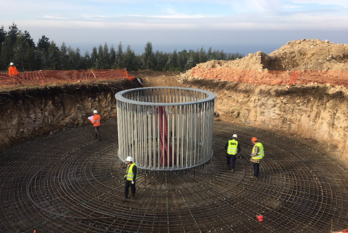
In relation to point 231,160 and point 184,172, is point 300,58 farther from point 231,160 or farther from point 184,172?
point 184,172

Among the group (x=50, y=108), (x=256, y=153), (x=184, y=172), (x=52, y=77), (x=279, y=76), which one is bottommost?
(x=184, y=172)

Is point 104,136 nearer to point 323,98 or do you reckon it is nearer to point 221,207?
point 221,207

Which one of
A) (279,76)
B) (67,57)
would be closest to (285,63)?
(279,76)

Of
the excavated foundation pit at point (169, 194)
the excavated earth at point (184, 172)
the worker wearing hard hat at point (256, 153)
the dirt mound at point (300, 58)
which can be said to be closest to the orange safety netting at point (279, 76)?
the excavated earth at point (184, 172)

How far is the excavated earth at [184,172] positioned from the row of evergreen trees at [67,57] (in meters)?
28.6

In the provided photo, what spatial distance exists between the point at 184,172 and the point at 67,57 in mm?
43078

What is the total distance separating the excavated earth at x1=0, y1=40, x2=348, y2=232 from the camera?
623 cm

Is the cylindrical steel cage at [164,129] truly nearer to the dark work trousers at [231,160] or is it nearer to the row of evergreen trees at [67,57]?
the dark work trousers at [231,160]

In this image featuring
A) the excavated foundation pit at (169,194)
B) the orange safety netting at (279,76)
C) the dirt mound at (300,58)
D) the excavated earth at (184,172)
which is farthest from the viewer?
the dirt mound at (300,58)

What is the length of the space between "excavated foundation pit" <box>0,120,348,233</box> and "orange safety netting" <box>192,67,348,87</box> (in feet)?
15.0

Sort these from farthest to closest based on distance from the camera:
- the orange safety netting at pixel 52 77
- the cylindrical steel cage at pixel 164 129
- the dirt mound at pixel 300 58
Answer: the dirt mound at pixel 300 58 < the orange safety netting at pixel 52 77 < the cylindrical steel cage at pixel 164 129

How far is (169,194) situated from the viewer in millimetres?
7328

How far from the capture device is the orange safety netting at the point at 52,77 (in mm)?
13320

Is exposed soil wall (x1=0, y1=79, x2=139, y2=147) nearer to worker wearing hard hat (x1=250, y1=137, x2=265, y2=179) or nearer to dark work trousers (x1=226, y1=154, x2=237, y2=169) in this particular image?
dark work trousers (x1=226, y1=154, x2=237, y2=169)
